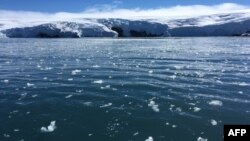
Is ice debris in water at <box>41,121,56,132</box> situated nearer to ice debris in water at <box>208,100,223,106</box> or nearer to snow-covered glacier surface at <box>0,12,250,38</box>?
ice debris in water at <box>208,100,223,106</box>

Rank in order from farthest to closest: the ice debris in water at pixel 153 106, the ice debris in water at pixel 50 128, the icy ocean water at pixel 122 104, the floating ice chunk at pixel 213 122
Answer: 1. the ice debris in water at pixel 153 106
2. the floating ice chunk at pixel 213 122
3. the ice debris in water at pixel 50 128
4. the icy ocean water at pixel 122 104

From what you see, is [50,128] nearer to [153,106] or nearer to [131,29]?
[153,106]

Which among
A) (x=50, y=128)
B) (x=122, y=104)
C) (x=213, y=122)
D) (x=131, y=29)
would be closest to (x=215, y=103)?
(x=213, y=122)

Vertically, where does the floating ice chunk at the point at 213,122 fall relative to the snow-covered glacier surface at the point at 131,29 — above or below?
below

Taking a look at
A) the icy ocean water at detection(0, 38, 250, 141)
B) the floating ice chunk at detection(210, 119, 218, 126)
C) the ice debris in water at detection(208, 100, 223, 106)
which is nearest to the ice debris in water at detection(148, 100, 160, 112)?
the icy ocean water at detection(0, 38, 250, 141)

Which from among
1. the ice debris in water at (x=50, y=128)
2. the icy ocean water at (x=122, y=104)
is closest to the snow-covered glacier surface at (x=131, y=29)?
the icy ocean water at (x=122, y=104)

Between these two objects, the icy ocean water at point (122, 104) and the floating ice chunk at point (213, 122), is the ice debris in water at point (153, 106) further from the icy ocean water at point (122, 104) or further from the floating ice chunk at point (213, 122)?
the floating ice chunk at point (213, 122)

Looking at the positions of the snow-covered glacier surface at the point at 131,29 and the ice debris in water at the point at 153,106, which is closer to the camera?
the ice debris in water at the point at 153,106

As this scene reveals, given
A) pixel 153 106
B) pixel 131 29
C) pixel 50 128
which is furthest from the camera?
pixel 131 29

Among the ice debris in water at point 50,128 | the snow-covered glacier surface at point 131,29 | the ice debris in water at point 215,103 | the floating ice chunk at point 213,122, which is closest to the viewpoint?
the ice debris in water at point 50,128

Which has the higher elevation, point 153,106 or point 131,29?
point 131,29

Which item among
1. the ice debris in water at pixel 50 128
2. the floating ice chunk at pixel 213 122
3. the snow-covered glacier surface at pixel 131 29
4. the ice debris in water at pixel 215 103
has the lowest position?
the floating ice chunk at pixel 213 122

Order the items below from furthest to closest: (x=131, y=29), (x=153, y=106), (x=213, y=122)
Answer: (x=131, y=29) < (x=153, y=106) < (x=213, y=122)

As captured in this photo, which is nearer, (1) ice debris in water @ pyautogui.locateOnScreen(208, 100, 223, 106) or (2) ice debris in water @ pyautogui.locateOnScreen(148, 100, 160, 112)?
(2) ice debris in water @ pyautogui.locateOnScreen(148, 100, 160, 112)
